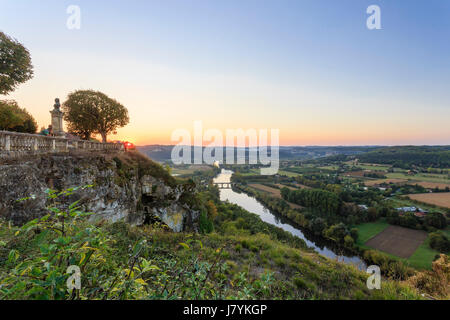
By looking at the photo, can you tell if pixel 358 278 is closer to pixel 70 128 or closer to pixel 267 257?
pixel 267 257

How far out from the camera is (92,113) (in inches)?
664

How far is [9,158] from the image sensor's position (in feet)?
18.6

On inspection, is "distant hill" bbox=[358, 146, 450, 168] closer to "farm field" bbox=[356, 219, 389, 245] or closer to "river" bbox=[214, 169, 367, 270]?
"farm field" bbox=[356, 219, 389, 245]

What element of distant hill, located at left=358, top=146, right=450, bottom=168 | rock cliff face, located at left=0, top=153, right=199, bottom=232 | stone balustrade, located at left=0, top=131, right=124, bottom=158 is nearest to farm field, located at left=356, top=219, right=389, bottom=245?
rock cliff face, located at left=0, top=153, right=199, bottom=232

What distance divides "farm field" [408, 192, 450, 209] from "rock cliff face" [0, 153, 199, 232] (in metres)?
60.3

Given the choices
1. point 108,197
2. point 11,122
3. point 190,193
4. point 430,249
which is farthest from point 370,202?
point 11,122

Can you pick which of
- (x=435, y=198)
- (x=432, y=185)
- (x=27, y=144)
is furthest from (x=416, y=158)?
(x=27, y=144)

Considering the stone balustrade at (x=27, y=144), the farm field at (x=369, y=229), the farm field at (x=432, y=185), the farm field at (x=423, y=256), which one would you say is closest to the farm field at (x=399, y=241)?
the farm field at (x=423, y=256)

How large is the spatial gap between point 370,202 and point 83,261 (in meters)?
61.2

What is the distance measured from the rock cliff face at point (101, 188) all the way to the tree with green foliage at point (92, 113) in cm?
603

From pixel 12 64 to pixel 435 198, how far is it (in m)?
77.7

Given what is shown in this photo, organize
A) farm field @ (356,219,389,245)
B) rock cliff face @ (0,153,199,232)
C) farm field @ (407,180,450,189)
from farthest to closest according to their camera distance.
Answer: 1. farm field @ (407,180,450,189)
2. farm field @ (356,219,389,245)
3. rock cliff face @ (0,153,199,232)

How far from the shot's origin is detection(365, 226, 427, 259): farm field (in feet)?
86.7

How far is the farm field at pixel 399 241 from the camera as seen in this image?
26.4 metres
